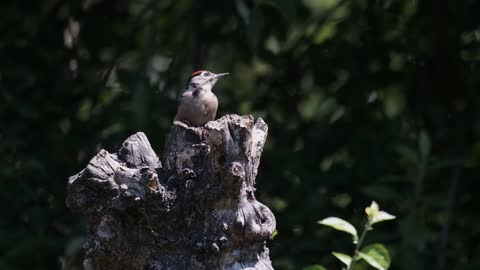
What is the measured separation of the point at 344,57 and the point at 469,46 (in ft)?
2.72

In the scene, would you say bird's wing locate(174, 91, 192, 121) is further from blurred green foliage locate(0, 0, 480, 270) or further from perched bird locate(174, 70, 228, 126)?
blurred green foliage locate(0, 0, 480, 270)

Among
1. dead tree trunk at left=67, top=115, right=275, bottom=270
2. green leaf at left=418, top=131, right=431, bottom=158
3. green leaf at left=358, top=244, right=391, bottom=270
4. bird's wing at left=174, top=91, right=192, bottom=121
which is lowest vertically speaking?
dead tree trunk at left=67, top=115, right=275, bottom=270

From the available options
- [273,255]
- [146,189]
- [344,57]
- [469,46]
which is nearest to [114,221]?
[146,189]

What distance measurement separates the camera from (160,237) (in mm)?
2645

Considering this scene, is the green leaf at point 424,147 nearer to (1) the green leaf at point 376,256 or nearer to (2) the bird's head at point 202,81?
(2) the bird's head at point 202,81

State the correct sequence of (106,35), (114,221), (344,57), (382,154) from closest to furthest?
1. (114,221)
2. (382,154)
3. (344,57)
4. (106,35)

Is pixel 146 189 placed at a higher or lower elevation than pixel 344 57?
lower

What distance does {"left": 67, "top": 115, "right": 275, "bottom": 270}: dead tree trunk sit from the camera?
261 cm

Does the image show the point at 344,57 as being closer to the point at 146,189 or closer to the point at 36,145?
the point at 36,145

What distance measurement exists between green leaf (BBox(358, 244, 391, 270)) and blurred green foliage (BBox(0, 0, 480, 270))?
1986 millimetres

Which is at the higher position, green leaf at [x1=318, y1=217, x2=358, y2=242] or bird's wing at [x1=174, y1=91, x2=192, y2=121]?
bird's wing at [x1=174, y1=91, x2=192, y2=121]

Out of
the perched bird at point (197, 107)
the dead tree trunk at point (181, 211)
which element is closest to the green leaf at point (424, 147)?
the perched bird at point (197, 107)

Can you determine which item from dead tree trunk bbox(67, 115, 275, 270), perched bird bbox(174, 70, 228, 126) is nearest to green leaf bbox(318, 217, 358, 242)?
dead tree trunk bbox(67, 115, 275, 270)

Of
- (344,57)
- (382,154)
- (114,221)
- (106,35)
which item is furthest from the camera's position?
(106,35)
